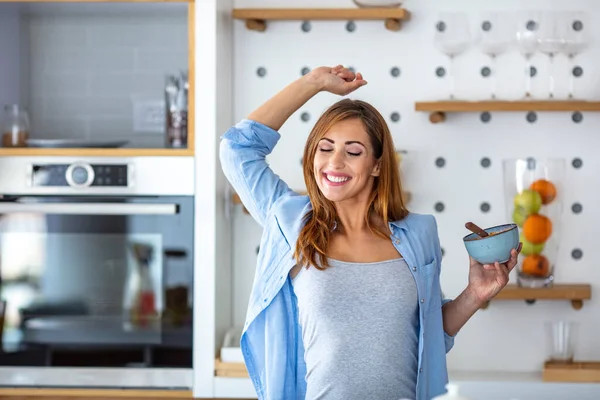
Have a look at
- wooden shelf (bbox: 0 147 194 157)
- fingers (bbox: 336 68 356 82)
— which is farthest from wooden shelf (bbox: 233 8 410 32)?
fingers (bbox: 336 68 356 82)

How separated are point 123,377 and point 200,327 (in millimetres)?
278

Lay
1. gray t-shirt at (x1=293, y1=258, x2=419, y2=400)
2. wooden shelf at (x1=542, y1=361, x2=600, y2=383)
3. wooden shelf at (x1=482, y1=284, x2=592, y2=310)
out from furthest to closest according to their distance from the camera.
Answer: wooden shelf at (x1=482, y1=284, x2=592, y2=310), wooden shelf at (x1=542, y1=361, x2=600, y2=383), gray t-shirt at (x1=293, y1=258, x2=419, y2=400)

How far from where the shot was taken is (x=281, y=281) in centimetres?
200

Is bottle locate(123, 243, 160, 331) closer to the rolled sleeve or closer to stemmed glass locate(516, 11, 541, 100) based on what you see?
the rolled sleeve

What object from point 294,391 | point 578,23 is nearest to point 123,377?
point 294,391

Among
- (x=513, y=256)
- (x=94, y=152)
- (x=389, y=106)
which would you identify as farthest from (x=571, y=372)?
(x=94, y=152)

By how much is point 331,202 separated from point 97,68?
4.63 feet

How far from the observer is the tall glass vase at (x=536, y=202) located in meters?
2.97

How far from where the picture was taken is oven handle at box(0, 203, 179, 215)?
2.92 meters

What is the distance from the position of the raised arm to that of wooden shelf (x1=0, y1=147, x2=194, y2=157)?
838mm

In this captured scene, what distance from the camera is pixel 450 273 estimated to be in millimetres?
3248

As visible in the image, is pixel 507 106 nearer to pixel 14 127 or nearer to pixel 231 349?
pixel 231 349

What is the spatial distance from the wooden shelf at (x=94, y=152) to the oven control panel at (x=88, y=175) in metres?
0.03

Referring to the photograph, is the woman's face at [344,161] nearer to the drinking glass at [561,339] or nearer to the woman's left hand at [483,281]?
the woman's left hand at [483,281]
